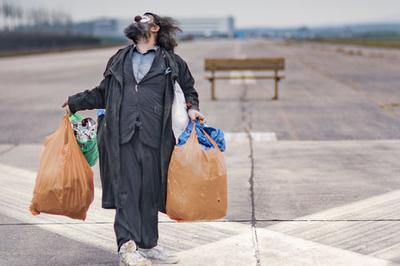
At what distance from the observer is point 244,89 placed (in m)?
20.4

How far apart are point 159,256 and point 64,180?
0.88 metres

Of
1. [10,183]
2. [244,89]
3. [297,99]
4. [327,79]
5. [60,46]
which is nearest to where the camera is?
[10,183]

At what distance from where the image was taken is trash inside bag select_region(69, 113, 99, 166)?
15.9ft

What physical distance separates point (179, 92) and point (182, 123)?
8.4 inches

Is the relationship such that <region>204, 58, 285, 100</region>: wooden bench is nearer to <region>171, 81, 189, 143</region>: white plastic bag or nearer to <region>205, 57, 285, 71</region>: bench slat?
<region>205, 57, 285, 71</region>: bench slat

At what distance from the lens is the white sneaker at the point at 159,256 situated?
483 cm

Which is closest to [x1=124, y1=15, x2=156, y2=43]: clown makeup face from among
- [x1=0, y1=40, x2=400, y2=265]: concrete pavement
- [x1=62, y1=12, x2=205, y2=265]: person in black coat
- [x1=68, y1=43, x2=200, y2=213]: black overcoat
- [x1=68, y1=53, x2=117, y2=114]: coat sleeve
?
[x1=62, y1=12, x2=205, y2=265]: person in black coat

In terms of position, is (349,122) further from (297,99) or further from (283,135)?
(297,99)

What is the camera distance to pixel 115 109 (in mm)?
4422

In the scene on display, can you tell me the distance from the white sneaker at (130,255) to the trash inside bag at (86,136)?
2.36 feet

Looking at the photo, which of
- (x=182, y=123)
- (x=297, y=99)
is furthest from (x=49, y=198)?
(x=297, y=99)

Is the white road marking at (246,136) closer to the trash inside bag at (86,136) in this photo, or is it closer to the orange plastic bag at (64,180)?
the trash inside bag at (86,136)

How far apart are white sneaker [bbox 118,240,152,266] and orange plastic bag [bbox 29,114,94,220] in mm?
430

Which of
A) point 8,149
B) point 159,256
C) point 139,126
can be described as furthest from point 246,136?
point 139,126
